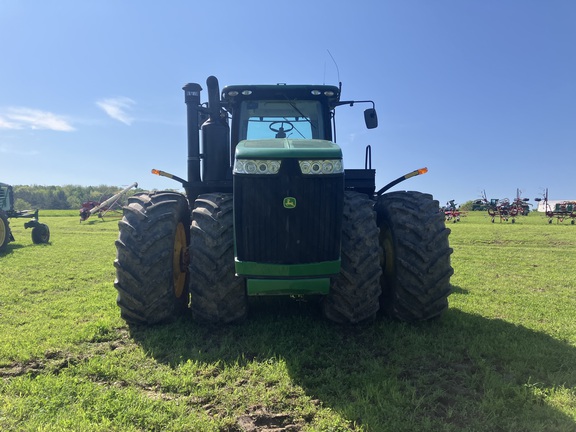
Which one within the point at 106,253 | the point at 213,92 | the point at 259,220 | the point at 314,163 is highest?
the point at 213,92

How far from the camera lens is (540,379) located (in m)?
3.25

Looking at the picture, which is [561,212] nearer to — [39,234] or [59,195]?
[39,234]

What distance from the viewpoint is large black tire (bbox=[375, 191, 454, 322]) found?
418 cm

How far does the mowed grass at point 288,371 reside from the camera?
268 centimetres

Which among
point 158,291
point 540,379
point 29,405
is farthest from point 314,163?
point 29,405

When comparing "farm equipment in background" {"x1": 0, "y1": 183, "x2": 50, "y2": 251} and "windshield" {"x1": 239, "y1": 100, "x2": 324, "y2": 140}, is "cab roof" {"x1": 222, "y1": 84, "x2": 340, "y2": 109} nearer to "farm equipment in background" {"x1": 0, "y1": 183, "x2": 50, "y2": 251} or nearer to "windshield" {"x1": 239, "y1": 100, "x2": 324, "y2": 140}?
"windshield" {"x1": 239, "y1": 100, "x2": 324, "y2": 140}

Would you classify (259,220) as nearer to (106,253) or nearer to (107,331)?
(107,331)

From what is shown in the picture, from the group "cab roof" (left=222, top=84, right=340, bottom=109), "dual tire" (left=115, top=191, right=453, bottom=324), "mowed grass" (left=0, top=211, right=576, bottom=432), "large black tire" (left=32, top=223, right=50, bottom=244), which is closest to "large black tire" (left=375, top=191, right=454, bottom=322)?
"dual tire" (left=115, top=191, right=453, bottom=324)

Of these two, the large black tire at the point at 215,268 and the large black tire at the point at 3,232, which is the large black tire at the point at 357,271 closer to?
the large black tire at the point at 215,268

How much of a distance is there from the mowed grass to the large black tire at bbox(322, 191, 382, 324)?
306 millimetres

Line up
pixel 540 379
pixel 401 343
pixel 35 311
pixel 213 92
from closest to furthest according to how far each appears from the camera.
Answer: pixel 540 379
pixel 401 343
pixel 213 92
pixel 35 311

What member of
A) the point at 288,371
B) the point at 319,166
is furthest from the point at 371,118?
the point at 288,371

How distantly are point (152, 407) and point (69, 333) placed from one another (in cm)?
205

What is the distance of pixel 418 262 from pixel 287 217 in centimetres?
151
